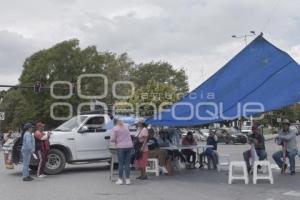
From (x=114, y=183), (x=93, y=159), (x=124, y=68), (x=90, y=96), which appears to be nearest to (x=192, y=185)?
(x=114, y=183)

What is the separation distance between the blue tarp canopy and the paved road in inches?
76.7

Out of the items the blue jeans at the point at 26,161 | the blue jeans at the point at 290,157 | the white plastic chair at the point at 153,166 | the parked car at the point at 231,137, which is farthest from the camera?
the parked car at the point at 231,137

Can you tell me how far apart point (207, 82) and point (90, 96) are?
183 feet

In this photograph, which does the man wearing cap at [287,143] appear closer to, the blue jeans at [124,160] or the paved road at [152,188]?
the paved road at [152,188]

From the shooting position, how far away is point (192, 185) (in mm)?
13273

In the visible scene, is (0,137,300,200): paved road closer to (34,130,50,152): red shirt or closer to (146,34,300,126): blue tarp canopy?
(34,130,50,152): red shirt

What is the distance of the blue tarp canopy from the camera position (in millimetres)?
13750

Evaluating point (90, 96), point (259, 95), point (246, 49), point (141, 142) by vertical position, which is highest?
point (90, 96)

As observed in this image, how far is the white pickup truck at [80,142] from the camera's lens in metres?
16.8

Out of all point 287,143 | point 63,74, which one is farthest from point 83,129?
point 63,74

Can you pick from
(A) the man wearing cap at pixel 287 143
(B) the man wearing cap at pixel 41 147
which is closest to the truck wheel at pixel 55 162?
(B) the man wearing cap at pixel 41 147

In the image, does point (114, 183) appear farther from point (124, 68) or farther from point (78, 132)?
point (124, 68)

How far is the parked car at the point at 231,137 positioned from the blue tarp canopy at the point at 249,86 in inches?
1263

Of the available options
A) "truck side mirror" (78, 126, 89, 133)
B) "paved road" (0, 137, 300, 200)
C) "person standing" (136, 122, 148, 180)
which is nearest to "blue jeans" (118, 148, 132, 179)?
"paved road" (0, 137, 300, 200)
